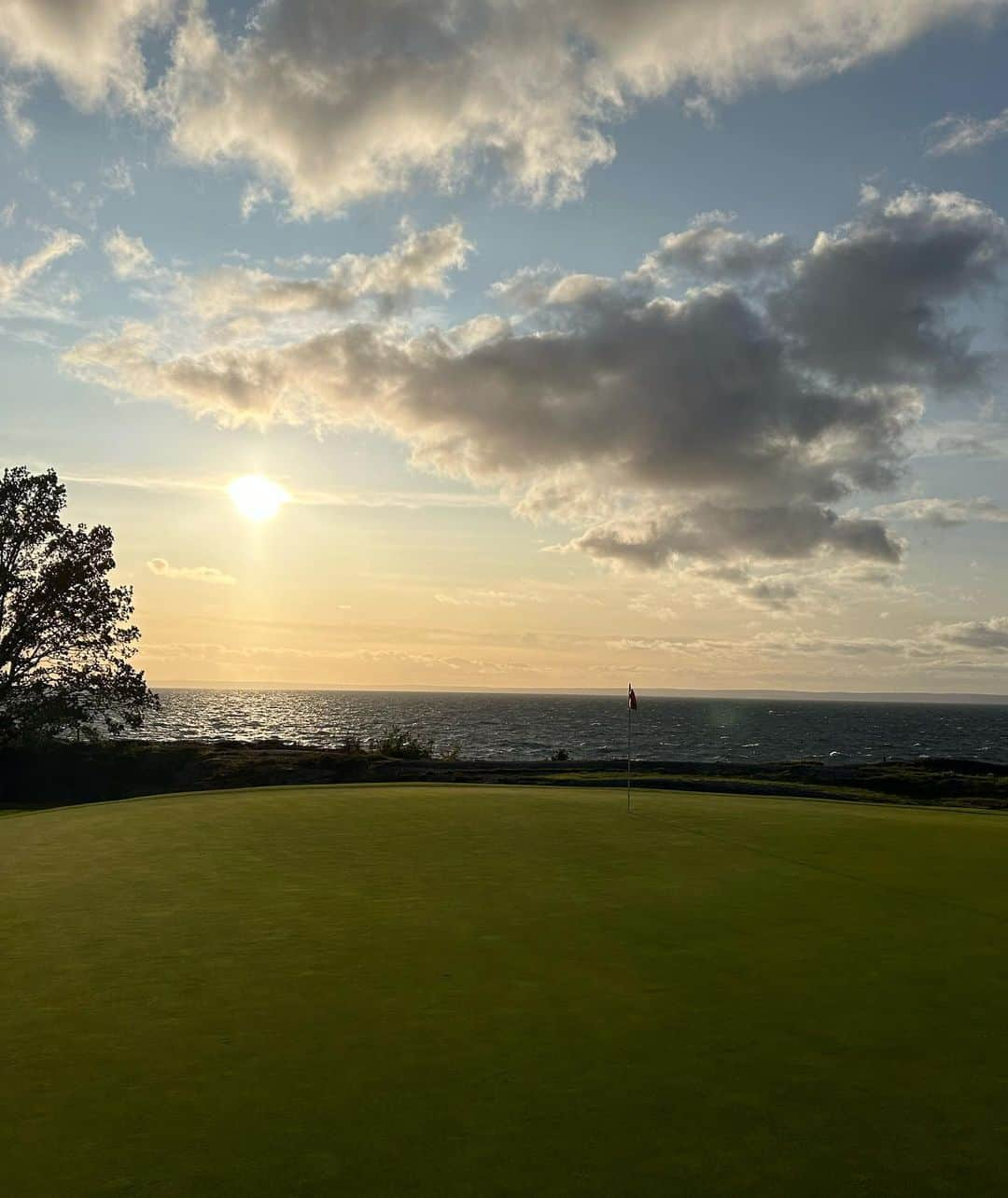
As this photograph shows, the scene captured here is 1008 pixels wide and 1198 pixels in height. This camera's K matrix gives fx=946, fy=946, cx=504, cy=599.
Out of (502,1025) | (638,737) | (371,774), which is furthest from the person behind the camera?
(638,737)

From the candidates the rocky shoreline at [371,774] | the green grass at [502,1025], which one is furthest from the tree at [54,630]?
the green grass at [502,1025]

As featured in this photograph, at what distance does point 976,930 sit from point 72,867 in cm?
1130

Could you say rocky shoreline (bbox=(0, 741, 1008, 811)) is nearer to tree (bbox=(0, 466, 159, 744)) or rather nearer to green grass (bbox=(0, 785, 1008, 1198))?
tree (bbox=(0, 466, 159, 744))

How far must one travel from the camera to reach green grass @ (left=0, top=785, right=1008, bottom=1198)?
15.9ft

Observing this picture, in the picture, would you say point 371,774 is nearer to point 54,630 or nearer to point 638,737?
point 54,630

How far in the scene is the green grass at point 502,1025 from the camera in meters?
4.85

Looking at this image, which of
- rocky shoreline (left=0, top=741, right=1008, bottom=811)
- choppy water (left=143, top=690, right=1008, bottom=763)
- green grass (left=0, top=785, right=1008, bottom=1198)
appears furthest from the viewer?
choppy water (left=143, top=690, right=1008, bottom=763)

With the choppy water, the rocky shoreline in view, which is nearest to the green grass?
the rocky shoreline

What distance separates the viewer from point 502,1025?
6754 millimetres

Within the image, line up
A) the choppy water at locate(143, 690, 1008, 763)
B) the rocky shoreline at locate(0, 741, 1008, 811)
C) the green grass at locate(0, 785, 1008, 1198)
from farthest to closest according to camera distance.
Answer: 1. the choppy water at locate(143, 690, 1008, 763)
2. the rocky shoreline at locate(0, 741, 1008, 811)
3. the green grass at locate(0, 785, 1008, 1198)

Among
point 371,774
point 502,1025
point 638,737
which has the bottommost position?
point 638,737

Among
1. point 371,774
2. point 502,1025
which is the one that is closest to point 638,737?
point 371,774

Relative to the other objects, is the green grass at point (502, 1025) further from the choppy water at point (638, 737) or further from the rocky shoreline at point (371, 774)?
the choppy water at point (638, 737)

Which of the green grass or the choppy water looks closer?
the green grass
